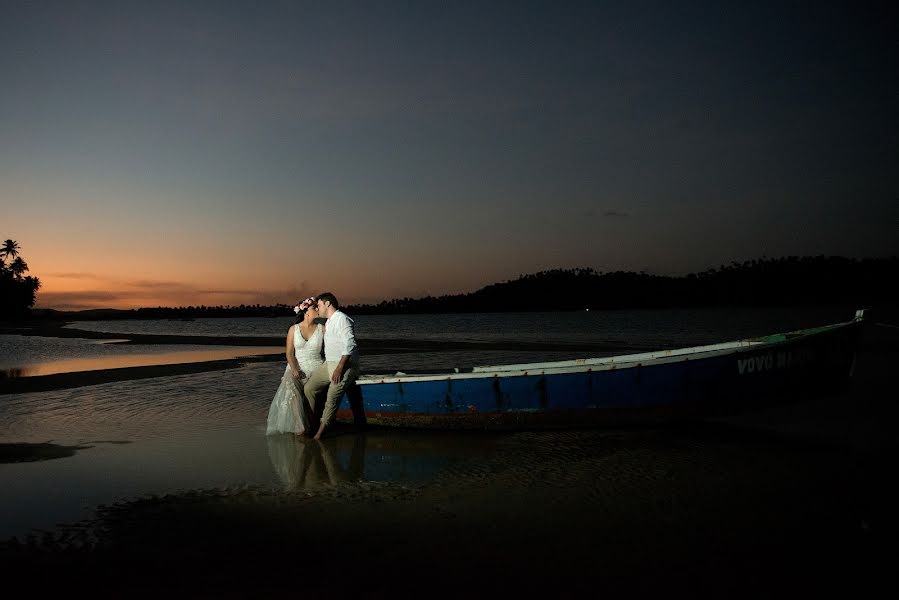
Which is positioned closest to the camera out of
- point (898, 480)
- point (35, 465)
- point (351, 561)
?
point (351, 561)

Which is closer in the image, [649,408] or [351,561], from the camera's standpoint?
[351,561]

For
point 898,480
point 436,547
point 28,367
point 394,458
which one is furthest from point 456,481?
point 28,367

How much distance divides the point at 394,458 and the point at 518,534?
320cm

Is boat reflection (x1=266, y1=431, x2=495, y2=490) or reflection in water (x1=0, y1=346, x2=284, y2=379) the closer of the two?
boat reflection (x1=266, y1=431, x2=495, y2=490)

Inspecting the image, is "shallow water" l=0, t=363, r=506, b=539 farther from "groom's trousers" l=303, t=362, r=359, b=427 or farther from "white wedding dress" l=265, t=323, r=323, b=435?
"groom's trousers" l=303, t=362, r=359, b=427

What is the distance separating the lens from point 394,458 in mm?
8008

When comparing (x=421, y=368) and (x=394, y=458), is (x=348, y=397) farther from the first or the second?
(x=421, y=368)

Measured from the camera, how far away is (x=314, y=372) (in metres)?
9.05

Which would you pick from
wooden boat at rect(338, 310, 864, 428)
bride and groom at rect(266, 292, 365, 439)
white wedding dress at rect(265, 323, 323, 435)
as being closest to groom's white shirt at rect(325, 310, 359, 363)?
bride and groom at rect(266, 292, 365, 439)

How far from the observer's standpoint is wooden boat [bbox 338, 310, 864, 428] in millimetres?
8914

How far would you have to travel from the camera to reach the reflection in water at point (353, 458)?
705cm

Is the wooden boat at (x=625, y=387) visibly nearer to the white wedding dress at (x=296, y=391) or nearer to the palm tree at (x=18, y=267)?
the white wedding dress at (x=296, y=391)

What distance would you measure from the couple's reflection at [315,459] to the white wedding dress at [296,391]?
0.62 feet

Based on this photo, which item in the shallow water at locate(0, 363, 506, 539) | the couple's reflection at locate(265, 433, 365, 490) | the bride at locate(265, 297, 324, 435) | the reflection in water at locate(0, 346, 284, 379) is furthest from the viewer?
the reflection in water at locate(0, 346, 284, 379)
